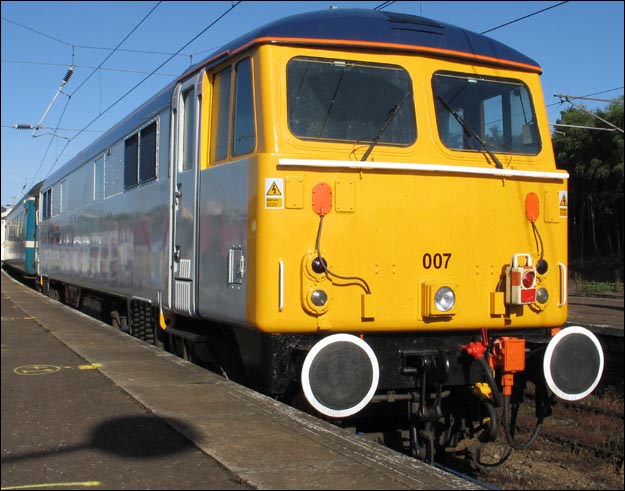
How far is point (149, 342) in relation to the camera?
30.2 ft

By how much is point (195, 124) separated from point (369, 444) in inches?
121

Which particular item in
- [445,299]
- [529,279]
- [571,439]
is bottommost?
[571,439]

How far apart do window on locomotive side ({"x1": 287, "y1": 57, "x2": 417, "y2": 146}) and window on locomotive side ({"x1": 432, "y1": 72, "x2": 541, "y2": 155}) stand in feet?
1.05

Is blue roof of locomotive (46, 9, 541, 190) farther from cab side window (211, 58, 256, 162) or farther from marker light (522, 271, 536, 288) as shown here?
marker light (522, 271, 536, 288)

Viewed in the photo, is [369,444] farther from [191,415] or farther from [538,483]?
[538,483]

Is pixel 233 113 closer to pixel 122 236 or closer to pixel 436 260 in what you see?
pixel 436 260

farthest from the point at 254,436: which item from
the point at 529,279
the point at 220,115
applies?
the point at 220,115

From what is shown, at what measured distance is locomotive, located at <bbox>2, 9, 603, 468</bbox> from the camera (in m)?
4.96

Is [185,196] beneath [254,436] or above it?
above

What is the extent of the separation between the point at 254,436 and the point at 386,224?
1692 millimetres

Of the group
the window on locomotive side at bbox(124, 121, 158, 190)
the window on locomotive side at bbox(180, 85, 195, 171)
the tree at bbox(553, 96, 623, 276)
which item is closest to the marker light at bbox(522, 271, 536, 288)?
the window on locomotive side at bbox(180, 85, 195, 171)

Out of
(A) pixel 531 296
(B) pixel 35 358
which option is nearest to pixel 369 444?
(A) pixel 531 296

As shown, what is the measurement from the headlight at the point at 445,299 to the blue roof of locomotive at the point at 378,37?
178 cm

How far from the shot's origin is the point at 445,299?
5.28 meters
